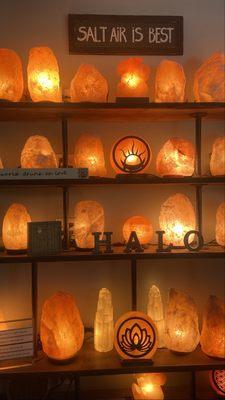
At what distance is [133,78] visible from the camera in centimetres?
156

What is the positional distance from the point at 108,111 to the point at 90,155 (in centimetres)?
21

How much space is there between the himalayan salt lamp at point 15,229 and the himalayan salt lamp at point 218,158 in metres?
0.85

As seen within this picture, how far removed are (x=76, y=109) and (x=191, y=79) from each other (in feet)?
2.10

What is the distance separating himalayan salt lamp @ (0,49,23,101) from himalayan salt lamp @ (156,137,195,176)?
2.25 feet

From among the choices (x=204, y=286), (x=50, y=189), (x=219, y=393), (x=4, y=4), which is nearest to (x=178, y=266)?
(x=204, y=286)

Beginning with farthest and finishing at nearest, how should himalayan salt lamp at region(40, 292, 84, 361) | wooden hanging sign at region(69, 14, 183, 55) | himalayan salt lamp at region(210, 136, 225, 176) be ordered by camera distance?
wooden hanging sign at region(69, 14, 183, 55)
himalayan salt lamp at region(210, 136, 225, 176)
himalayan salt lamp at region(40, 292, 84, 361)

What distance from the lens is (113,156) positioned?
1601 mm

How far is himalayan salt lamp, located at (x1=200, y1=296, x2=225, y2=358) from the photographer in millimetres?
1504

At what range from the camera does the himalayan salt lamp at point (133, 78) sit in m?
1.55

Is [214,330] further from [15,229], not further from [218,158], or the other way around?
[15,229]

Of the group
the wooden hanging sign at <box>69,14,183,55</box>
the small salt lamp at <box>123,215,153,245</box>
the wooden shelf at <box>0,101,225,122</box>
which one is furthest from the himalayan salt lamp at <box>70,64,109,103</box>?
the small salt lamp at <box>123,215,153,245</box>

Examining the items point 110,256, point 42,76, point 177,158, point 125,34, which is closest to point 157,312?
point 110,256

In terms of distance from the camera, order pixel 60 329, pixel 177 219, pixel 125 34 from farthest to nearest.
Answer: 1. pixel 125 34
2. pixel 177 219
3. pixel 60 329

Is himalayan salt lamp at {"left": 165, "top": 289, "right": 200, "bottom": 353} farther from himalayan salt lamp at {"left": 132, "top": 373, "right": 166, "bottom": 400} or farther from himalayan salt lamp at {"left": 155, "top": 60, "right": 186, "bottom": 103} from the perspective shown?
himalayan salt lamp at {"left": 155, "top": 60, "right": 186, "bottom": 103}
